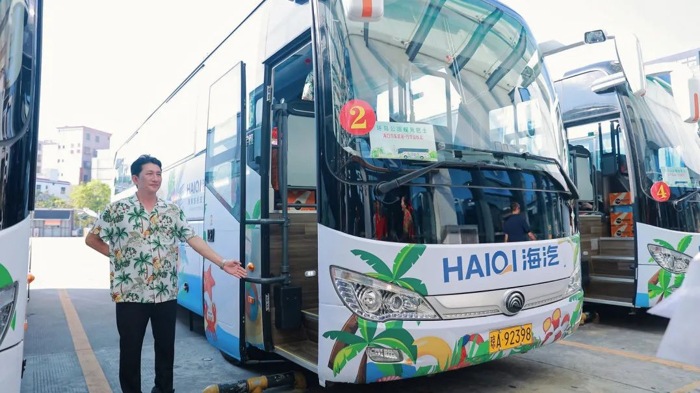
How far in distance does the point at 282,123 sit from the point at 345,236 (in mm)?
1202

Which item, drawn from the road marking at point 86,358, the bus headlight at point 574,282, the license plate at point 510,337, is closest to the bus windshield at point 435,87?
the bus headlight at point 574,282

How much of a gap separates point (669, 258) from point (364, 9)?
4.64m

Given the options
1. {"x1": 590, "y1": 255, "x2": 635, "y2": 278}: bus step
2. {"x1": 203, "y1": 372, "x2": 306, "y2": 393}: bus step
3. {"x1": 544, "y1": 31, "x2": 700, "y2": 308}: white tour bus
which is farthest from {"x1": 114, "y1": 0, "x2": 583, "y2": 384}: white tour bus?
{"x1": 590, "y1": 255, "x2": 635, "y2": 278}: bus step

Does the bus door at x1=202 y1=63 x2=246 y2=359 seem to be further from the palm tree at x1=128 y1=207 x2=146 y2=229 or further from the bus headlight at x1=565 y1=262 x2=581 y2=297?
the bus headlight at x1=565 y1=262 x2=581 y2=297

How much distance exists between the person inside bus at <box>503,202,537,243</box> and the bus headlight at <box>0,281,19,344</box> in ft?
9.04

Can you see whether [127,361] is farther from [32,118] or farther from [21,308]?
[32,118]

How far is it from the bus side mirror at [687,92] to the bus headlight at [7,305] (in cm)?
510

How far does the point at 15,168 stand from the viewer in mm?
2246

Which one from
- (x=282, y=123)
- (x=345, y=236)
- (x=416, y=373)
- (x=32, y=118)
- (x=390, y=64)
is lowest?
(x=416, y=373)

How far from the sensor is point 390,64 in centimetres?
328

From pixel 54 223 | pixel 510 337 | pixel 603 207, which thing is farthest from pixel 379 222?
pixel 54 223

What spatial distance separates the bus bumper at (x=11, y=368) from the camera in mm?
2148

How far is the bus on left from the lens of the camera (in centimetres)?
217

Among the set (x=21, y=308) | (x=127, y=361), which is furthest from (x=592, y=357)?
(x=21, y=308)
